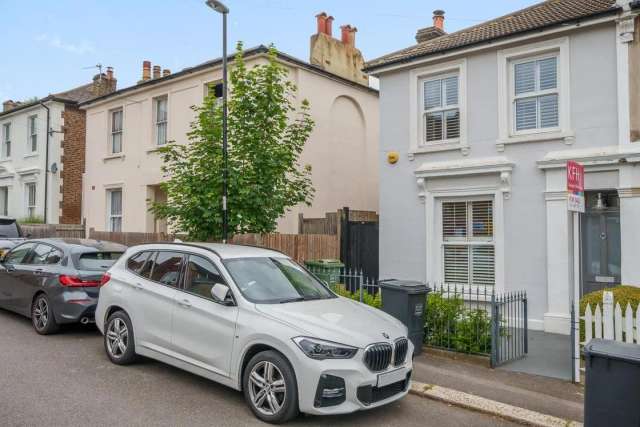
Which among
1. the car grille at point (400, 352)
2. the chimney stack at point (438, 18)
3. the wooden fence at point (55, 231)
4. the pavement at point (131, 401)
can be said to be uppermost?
the chimney stack at point (438, 18)

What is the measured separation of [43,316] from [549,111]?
951cm

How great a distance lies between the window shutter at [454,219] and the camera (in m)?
11.1

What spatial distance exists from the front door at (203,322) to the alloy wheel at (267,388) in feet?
1.29

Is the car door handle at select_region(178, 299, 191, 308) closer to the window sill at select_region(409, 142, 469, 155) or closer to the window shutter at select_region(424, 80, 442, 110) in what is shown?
the window sill at select_region(409, 142, 469, 155)

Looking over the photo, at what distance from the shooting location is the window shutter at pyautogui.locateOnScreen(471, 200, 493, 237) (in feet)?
35.2

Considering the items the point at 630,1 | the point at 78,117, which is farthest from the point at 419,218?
the point at 78,117

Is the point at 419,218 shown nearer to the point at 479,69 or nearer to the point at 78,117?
the point at 479,69

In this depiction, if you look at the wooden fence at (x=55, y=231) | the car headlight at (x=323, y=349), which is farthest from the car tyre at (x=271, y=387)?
the wooden fence at (x=55, y=231)

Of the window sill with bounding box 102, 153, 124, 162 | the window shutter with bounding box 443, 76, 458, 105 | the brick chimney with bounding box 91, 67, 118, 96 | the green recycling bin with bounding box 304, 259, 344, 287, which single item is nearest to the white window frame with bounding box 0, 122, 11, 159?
the brick chimney with bounding box 91, 67, 118, 96

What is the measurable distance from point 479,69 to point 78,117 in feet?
56.4

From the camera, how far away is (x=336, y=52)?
646 inches

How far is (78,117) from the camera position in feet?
72.1

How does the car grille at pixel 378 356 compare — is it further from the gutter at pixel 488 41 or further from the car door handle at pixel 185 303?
the gutter at pixel 488 41

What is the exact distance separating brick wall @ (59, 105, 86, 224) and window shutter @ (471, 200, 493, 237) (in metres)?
16.6
